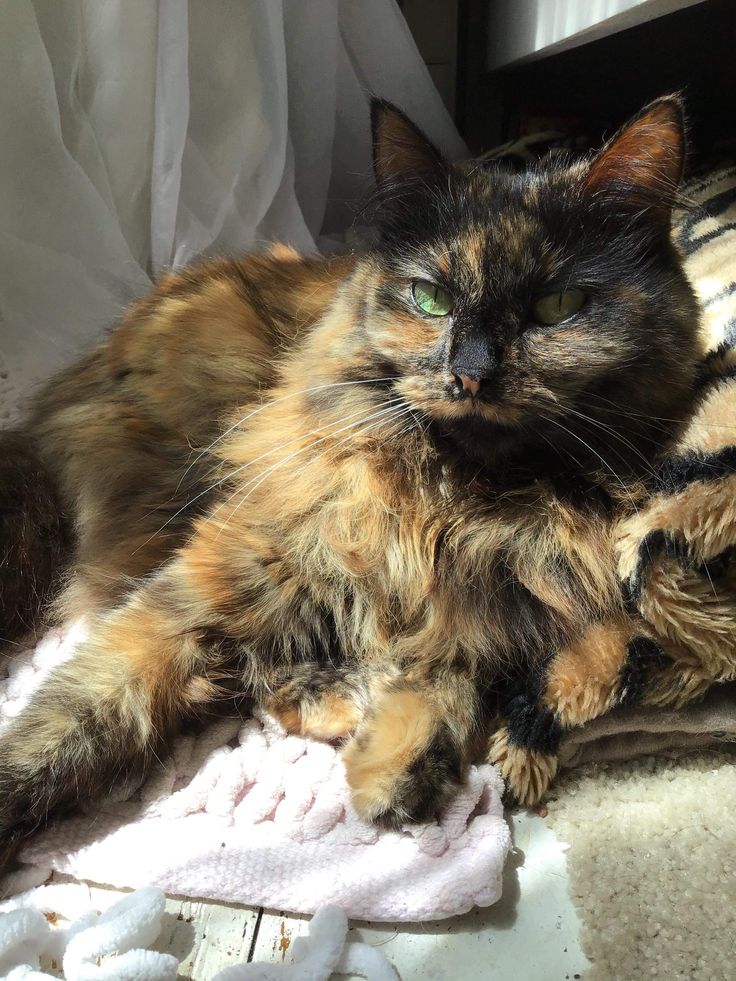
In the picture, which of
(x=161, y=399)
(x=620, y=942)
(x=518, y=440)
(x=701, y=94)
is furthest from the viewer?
(x=701, y=94)

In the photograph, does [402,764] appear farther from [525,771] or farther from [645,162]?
[645,162]

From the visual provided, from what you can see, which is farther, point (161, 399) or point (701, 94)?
point (701, 94)

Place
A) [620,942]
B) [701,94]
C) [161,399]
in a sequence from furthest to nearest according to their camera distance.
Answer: [701,94] → [161,399] → [620,942]

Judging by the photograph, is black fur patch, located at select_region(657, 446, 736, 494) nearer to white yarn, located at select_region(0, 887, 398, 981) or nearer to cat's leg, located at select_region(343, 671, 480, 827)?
cat's leg, located at select_region(343, 671, 480, 827)

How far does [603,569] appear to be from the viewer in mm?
1024

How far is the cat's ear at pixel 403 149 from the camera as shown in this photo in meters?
1.08

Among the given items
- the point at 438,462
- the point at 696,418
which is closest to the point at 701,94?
the point at 696,418

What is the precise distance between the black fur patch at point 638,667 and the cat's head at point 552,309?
0.83ft

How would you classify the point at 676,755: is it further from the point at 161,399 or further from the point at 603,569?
the point at 161,399

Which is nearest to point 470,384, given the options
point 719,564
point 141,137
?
point 719,564

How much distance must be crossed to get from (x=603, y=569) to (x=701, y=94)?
5.54ft

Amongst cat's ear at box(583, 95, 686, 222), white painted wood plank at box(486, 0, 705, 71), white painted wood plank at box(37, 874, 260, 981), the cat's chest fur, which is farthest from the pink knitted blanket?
white painted wood plank at box(486, 0, 705, 71)

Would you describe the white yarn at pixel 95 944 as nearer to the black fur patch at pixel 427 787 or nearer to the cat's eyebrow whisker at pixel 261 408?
the black fur patch at pixel 427 787

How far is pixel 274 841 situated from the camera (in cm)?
98
